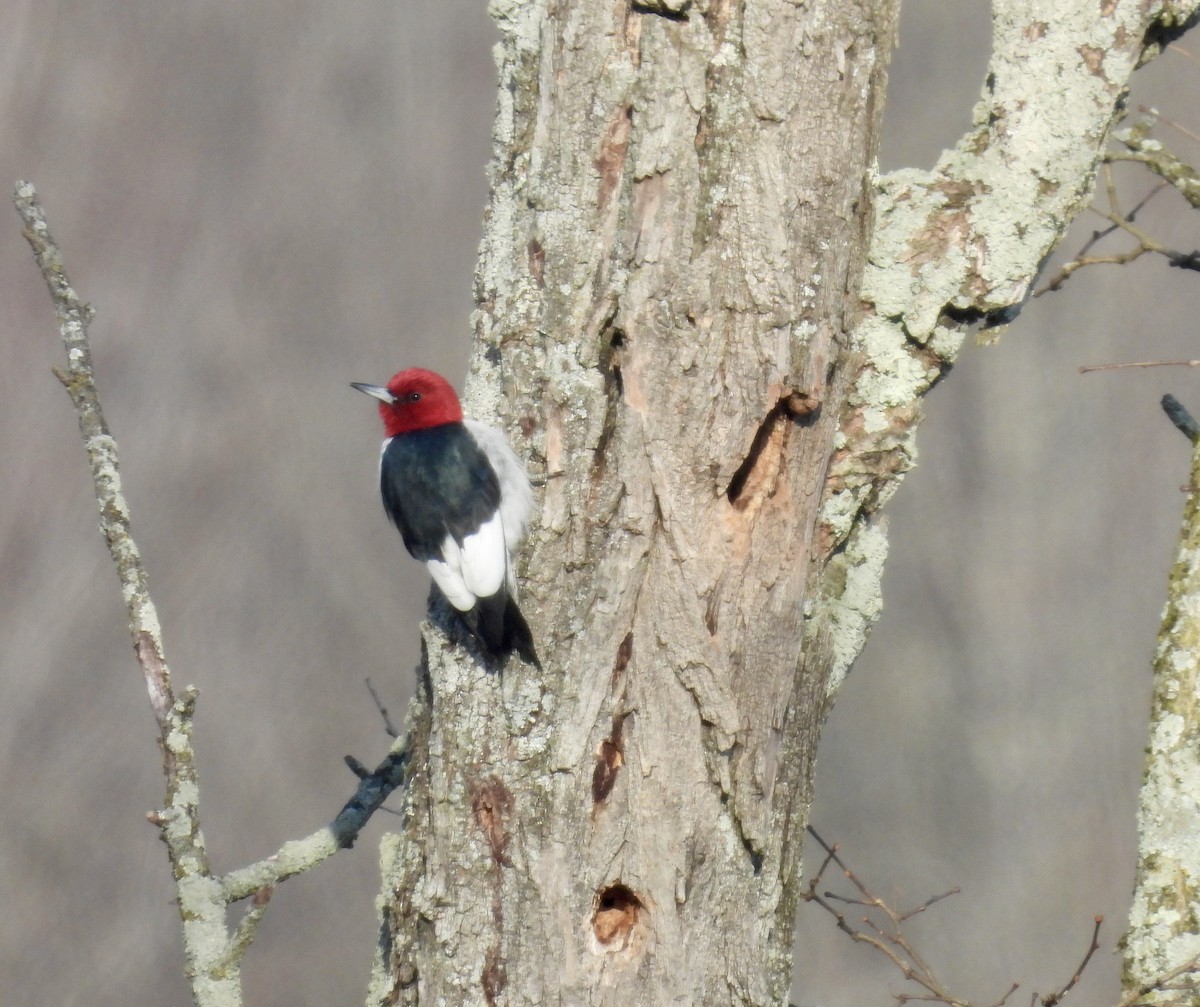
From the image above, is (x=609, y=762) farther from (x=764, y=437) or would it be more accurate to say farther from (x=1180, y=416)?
(x=1180, y=416)

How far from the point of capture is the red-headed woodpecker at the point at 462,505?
2.32 m

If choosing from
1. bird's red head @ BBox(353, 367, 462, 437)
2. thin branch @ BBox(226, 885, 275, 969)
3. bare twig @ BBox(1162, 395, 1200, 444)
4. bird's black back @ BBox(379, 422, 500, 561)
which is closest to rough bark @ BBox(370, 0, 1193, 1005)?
bird's black back @ BBox(379, 422, 500, 561)

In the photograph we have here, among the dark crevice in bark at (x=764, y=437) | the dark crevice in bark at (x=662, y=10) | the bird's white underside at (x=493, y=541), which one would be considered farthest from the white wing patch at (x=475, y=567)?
the dark crevice in bark at (x=662, y=10)

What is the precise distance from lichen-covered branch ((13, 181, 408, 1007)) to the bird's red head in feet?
2.41

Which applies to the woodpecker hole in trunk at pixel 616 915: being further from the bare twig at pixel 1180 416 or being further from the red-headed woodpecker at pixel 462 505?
the bare twig at pixel 1180 416

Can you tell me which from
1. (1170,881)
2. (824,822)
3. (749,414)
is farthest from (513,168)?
(824,822)

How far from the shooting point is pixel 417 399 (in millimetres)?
3080

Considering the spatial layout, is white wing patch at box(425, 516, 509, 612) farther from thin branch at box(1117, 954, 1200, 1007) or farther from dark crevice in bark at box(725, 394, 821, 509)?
thin branch at box(1117, 954, 1200, 1007)

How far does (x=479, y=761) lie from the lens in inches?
91.4

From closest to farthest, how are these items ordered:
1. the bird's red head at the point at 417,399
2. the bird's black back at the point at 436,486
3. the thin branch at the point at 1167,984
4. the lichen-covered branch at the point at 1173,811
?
1. the bird's black back at the point at 436,486
2. the thin branch at the point at 1167,984
3. the lichen-covered branch at the point at 1173,811
4. the bird's red head at the point at 417,399

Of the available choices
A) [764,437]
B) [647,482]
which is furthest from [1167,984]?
[647,482]

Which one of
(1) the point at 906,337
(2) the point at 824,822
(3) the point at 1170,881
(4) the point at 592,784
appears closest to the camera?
(4) the point at 592,784

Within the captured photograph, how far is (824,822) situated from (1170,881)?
14.5 ft

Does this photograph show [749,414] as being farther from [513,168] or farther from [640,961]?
[640,961]
